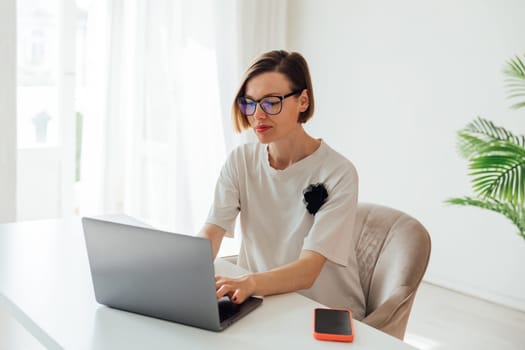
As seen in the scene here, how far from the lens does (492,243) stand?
3.75 m

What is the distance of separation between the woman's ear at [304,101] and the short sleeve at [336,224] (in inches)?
9.5

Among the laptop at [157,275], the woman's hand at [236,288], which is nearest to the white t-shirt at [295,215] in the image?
the woman's hand at [236,288]

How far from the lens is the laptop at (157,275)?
133 centimetres

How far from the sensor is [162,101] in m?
4.17

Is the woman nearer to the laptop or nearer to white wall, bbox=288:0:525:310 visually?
the laptop

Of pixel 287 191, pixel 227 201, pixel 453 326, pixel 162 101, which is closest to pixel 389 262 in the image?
pixel 287 191

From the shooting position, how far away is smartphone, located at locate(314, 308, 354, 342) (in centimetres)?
134

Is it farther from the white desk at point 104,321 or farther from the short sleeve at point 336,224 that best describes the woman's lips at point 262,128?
the white desk at point 104,321

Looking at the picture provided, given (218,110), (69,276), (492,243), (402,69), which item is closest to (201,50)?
(218,110)

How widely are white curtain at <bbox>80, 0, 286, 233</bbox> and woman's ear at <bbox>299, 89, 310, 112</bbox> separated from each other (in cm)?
218

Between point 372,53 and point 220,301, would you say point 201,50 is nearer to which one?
point 372,53

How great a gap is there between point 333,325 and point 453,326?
84.8 inches

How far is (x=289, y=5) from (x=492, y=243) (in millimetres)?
2171

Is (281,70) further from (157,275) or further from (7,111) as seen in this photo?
(7,111)
